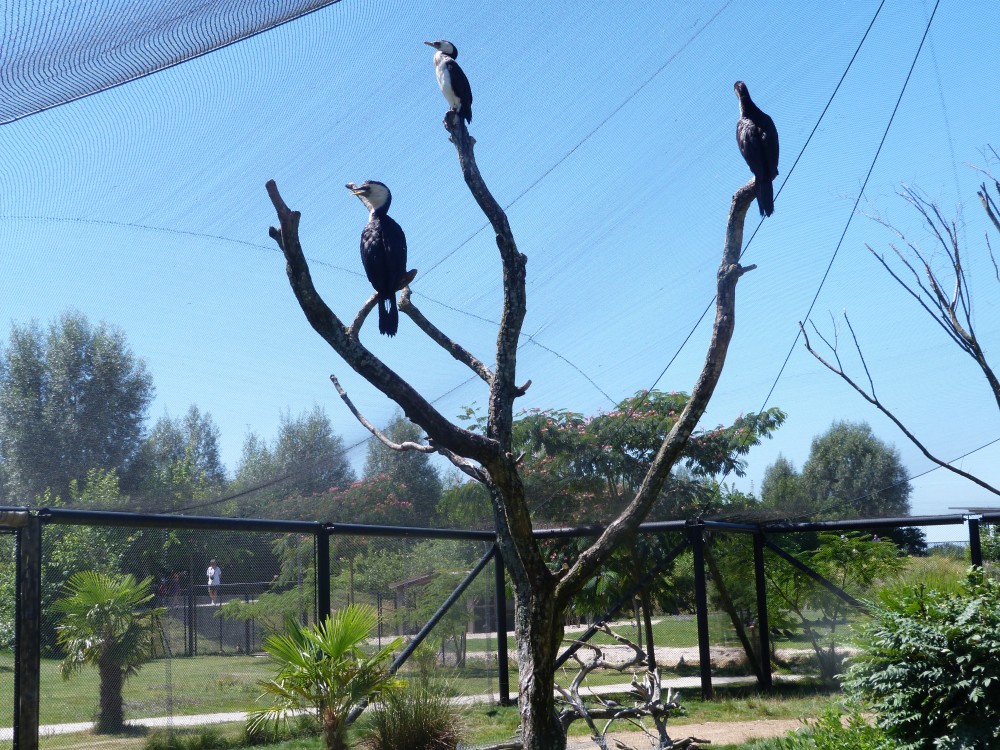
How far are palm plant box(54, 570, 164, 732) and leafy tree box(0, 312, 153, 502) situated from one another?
1.03 m

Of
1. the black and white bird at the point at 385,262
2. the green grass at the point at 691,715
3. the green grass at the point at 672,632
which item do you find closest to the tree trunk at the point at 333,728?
the green grass at the point at 691,715

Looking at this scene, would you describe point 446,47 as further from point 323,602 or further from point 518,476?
point 323,602

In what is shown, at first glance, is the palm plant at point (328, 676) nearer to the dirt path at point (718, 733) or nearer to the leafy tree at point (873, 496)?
the dirt path at point (718, 733)

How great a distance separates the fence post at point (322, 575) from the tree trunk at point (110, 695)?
3.93 feet

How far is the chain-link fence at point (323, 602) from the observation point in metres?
4.77

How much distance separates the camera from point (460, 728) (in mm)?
4848

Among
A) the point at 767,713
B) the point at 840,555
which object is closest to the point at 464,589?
the point at 767,713

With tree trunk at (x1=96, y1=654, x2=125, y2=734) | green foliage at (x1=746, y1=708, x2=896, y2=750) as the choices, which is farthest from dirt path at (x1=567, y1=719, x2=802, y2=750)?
tree trunk at (x1=96, y1=654, x2=125, y2=734)

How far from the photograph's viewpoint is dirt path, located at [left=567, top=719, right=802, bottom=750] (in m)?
5.55

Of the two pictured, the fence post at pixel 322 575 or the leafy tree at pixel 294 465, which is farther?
the fence post at pixel 322 575

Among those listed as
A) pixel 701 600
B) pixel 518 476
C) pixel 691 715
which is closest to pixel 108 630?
pixel 518 476

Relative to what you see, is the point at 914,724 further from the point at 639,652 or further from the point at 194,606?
the point at 194,606

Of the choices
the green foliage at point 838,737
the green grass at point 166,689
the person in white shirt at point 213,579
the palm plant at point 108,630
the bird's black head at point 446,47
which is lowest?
the green foliage at point 838,737

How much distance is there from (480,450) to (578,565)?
661 millimetres
